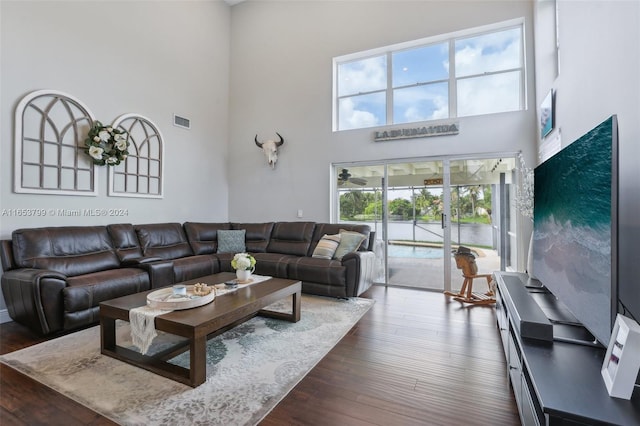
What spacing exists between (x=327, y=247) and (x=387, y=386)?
2.52 meters

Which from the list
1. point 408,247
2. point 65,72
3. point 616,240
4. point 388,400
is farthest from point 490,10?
point 65,72

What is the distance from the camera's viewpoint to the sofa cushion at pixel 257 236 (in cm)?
521

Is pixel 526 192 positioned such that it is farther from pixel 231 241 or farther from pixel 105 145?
pixel 105 145

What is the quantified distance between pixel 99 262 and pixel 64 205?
886 mm

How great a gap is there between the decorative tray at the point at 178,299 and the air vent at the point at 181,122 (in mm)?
3648

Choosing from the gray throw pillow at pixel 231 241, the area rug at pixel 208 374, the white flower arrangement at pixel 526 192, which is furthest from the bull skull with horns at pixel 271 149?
the white flower arrangement at pixel 526 192

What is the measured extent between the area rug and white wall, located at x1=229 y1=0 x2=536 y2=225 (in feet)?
9.59

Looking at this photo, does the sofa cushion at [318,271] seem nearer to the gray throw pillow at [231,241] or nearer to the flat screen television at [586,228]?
the gray throw pillow at [231,241]

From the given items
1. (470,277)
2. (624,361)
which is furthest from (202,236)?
(624,361)

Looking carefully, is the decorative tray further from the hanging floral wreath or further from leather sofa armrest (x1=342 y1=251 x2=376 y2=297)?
the hanging floral wreath

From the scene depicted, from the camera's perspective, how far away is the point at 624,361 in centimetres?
110

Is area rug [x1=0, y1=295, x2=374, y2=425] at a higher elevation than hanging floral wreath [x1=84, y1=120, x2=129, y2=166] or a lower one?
lower

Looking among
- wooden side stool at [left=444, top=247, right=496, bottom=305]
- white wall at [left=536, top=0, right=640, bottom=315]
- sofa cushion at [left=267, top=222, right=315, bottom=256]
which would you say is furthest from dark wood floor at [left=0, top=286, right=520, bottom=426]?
sofa cushion at [left=267, top=222, right=315, bottom=256]

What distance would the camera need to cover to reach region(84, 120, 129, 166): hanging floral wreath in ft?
12.7
